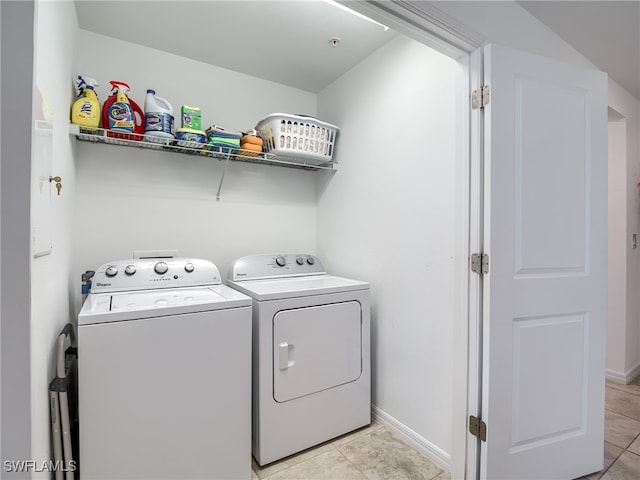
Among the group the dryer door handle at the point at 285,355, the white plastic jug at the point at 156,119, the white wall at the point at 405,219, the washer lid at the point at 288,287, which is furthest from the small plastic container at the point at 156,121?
the dryer door handle at the point at 285,355

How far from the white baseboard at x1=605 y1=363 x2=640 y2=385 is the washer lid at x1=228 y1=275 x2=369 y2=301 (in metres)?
2.49

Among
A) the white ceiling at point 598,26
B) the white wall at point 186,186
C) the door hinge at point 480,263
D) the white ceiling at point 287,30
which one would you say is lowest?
the door hinge at point 480,263

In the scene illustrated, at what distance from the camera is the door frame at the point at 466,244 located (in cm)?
141

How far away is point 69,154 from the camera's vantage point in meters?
1.59

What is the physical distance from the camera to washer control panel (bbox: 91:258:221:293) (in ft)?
5.51

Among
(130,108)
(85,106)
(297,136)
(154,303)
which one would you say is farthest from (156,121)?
(154,303)

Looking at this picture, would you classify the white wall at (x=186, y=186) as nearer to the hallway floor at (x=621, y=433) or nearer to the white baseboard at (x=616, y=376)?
the hallway floor at (x=621, y=433)

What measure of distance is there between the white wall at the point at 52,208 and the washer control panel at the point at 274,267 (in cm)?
93

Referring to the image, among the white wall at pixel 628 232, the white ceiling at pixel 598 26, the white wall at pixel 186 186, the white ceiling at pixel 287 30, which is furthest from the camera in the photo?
the white wall at pixel 628 232

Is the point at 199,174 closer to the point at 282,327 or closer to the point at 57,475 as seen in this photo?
the point at 282,327

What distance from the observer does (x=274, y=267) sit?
2.25 meters

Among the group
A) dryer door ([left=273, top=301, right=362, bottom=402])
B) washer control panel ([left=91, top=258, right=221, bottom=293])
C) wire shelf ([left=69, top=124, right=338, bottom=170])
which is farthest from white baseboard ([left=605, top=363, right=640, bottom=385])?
washer control panel ([left=91, top=258, right=221, bottom=293])

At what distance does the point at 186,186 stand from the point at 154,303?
1.04 metres

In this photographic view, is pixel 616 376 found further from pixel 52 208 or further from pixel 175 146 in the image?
pixel 52 208
